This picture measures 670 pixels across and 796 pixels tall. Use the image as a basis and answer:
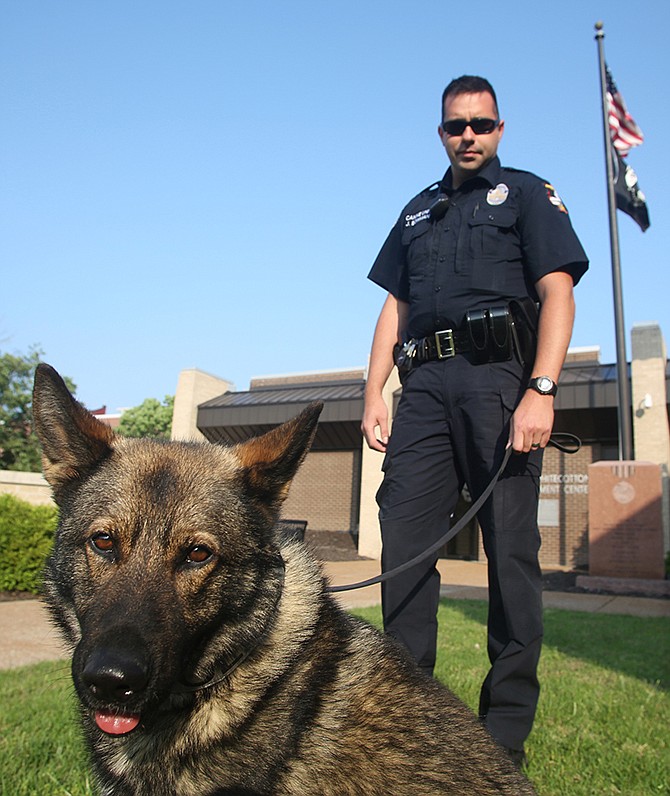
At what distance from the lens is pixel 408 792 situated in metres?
1.73

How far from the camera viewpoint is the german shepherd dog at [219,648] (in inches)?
68.6

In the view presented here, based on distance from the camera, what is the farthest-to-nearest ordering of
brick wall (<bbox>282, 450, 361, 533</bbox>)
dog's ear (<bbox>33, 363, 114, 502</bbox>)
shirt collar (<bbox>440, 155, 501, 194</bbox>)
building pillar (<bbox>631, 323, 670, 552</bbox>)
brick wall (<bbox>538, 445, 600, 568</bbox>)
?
1. brick wall (<bbox>282, 450, 361, 533</bbox>)
2. brick wall (<bbox>538, 445, 600, 568</bbox>)
3. building pillar (<bbox>631, 323, 670, 552</bbox>)
4. shirt collar (<bbox>440, 155, 501, 194</bbox>)
5. dog's ear (<bbox>33, 363, 114, 502</bbox>)

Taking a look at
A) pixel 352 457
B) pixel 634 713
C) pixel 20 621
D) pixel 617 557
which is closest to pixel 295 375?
pixel 352 457

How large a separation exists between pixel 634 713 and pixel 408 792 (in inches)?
130

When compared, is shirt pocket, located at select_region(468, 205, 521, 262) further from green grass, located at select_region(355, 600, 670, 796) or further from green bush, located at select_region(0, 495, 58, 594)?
green bush, located at select_region(0, 495, 58, 594)

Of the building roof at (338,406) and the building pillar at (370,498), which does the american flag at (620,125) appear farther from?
the building pillar at (370,498)

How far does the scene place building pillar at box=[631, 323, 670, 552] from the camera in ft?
66.5

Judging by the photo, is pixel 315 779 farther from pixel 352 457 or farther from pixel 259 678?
pixel 352 457

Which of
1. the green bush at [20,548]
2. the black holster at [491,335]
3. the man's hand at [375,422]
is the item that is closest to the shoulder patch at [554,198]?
the black holster at [491,335]

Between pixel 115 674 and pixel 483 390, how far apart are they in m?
2.18

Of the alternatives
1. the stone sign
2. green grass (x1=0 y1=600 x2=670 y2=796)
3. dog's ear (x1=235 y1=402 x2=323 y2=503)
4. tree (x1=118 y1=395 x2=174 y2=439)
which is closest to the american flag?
the stone sign

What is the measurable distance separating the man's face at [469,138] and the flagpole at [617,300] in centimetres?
1466

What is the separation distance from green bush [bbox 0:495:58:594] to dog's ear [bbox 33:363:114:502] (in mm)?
7958

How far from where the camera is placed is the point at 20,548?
967 cm
